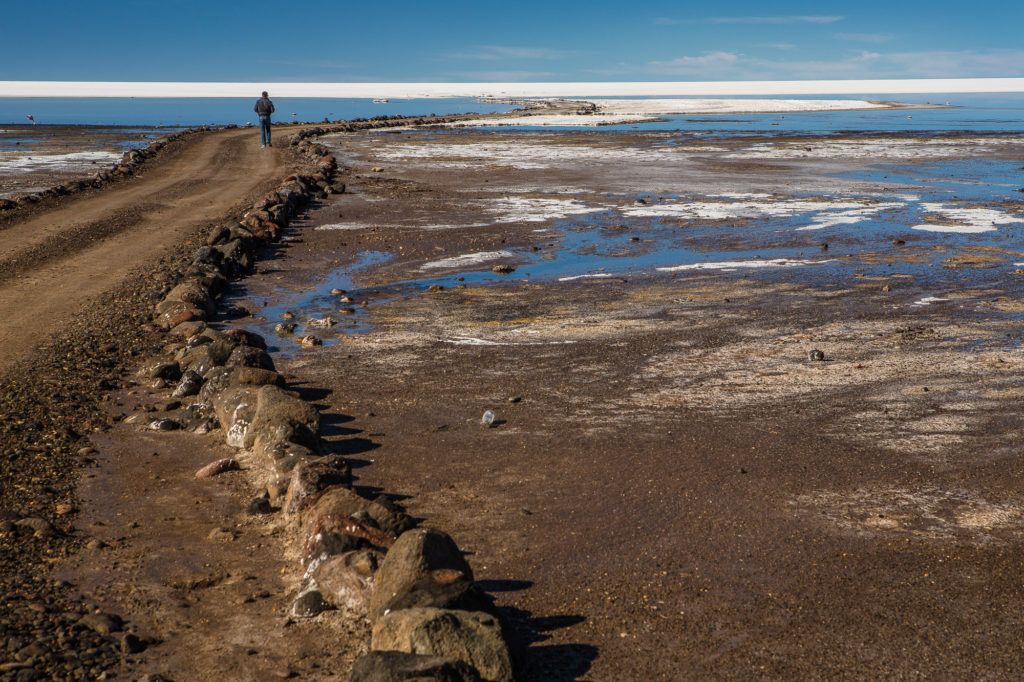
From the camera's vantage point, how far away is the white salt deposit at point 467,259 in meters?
14.8

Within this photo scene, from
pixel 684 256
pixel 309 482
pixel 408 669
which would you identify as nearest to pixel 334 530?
pixel 309 482

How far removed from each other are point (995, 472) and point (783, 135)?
4500 centimetres

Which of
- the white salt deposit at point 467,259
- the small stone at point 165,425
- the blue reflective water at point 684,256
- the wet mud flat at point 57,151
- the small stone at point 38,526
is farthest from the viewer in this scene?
the wet mud flat at point 57,151

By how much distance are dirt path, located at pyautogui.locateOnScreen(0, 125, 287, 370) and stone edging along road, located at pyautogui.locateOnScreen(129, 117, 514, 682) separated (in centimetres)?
159

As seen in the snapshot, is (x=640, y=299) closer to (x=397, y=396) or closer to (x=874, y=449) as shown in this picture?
(x=397, y=396)

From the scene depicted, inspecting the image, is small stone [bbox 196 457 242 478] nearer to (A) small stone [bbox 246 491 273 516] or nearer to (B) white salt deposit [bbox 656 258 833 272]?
(A) small stone [bbox 246 491 273 516]

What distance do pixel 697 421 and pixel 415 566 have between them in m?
3.57

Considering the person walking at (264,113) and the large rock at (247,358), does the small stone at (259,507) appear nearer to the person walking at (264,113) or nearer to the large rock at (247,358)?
the large rock at (247,358)

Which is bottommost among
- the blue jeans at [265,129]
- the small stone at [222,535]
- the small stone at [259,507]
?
the small stone at [222,535]

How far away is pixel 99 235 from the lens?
16.9m

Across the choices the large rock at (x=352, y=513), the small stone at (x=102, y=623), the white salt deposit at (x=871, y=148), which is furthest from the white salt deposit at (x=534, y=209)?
the white salt deposit at (x=871, y=148)

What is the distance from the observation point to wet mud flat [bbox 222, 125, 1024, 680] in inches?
195

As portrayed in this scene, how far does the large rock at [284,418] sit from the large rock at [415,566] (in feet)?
7.34

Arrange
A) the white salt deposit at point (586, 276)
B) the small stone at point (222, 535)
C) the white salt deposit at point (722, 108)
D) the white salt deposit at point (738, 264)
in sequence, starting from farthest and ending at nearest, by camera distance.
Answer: the white salt deposit at point (722, 108), the white salt deposit at point (738, 264), the white salt deposit at point (586, 276), the small stone at point (222, 535)
